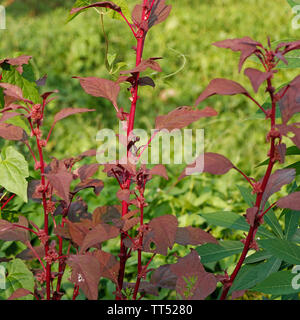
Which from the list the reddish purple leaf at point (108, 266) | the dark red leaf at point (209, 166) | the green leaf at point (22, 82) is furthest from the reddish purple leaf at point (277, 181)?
the green leaf at point (22, 82)

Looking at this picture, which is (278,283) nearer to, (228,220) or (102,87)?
(228,220)

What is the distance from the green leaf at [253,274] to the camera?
1.11m

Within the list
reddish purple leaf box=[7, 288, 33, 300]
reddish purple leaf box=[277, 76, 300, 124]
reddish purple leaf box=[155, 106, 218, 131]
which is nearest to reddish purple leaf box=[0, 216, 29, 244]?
reddish purple leaf box=[7, 288, 33, 300]

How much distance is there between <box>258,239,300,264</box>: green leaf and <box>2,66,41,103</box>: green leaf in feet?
→ 2.19

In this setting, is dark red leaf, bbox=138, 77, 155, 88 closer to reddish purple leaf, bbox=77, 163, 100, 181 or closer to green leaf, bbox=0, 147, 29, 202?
reddish purple leaf, bbox=77, 163, 100, 181

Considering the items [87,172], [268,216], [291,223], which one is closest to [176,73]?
[268,216]

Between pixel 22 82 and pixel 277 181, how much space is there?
68 cm

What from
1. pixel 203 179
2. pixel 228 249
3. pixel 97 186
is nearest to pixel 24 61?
pixel 97 186

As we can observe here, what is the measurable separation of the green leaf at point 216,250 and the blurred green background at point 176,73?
26.9 inches

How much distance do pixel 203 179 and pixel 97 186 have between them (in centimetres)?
145

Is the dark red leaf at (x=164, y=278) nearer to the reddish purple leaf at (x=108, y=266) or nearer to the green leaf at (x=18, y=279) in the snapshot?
the reddish purple leaf at (x=108, y=266)

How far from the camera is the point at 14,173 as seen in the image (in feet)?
3.57
